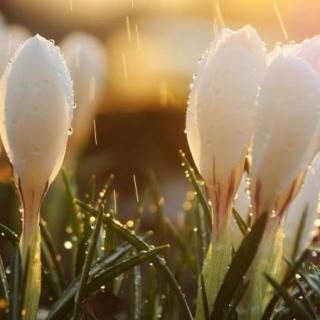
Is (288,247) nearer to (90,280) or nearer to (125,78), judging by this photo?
(90,280)

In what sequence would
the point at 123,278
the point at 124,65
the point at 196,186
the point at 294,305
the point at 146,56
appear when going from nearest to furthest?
the point at 294,305
the point at 196,186
the point at 123,278
the point at 124,65
the point at 146,56

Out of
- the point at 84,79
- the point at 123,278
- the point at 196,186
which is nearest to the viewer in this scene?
the point at 196,186

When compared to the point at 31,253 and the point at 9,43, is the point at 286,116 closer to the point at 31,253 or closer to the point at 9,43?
the point at 31,253

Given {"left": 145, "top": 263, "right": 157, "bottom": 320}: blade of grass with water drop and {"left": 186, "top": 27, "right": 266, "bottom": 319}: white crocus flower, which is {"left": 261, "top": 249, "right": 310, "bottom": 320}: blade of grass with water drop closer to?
{"left": 186, "top": 27, "right": 266, "bottom": 319}: white crocus flower

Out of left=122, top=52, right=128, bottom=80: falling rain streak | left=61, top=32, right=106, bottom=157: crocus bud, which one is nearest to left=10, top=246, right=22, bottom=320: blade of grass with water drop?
left=61, top=32, right=106, bottom=157: crocus bud

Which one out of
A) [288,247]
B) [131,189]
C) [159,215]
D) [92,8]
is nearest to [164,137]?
[131,189]

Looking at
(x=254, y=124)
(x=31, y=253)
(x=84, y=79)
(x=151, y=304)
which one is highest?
A: (x=84, y=79)

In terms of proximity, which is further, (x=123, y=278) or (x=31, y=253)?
(x=123, y=278)

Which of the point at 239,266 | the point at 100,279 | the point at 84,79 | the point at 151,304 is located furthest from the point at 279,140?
the point at 84,79
